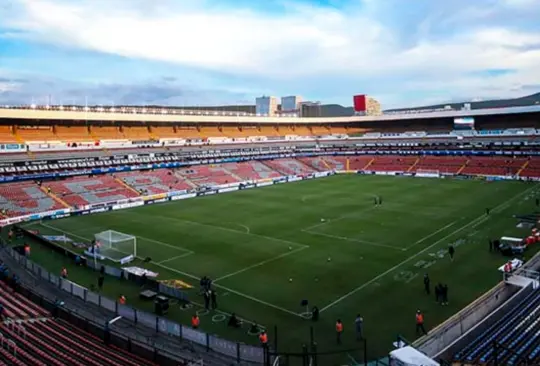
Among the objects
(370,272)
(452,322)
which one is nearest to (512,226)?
(370,272)

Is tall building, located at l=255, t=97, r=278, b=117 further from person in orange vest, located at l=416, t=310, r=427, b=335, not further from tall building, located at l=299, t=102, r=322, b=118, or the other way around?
person in orange vest, located at l=416, t=310, r=427, b=335

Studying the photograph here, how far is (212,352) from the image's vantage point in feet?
58.2

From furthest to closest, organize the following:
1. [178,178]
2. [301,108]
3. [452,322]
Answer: [301,108] → [178,178] → [452,322]

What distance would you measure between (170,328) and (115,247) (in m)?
16.5

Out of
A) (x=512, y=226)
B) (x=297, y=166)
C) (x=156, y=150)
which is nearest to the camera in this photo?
(x=512, y=226)

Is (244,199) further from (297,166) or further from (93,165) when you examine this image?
(297,166)

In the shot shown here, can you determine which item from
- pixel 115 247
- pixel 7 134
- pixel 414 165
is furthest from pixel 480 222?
pixel 7 134

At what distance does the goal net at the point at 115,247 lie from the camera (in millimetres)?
32781

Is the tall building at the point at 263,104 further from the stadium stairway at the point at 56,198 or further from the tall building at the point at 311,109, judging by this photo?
the stadium stairway at the point at 56,198

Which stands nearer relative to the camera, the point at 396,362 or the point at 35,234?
the point at 396,362

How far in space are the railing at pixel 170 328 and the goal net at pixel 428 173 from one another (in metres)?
64.6

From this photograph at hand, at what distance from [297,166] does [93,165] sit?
39206 mm

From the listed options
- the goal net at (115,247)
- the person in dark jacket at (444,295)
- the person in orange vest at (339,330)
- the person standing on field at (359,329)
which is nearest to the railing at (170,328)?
the person in orange vest at (339,330)

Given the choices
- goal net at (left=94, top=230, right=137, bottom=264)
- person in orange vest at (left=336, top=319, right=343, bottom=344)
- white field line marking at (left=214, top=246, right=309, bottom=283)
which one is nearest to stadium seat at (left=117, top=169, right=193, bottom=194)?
goal net at (left=94, top=230, right=137, bottom=264)
